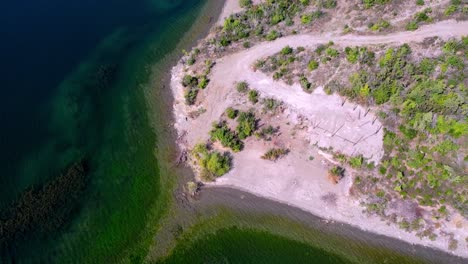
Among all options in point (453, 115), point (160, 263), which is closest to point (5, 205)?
point (160, 263)

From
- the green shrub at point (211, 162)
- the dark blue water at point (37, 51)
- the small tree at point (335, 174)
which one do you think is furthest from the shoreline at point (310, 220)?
the dark blue water at point (37, 51)

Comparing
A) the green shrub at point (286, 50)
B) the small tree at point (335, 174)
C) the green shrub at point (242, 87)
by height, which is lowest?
the small tree at point (335, 174)

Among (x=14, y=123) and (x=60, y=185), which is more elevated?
(x=14, y=123)

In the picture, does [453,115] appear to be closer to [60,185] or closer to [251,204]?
[251,204]

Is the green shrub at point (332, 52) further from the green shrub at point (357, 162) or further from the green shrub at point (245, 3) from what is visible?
the green shrub at point (245, 3)

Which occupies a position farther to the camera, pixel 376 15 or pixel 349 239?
pixel 376 15

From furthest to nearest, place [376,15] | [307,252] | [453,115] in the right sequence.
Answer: [376,15] < [453,115] < [307,252]

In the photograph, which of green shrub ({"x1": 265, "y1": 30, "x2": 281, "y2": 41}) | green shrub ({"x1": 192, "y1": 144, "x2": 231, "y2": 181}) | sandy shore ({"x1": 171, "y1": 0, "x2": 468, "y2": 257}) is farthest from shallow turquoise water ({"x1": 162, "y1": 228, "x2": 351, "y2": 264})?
green shrub ({"x1": 265, "y1": 30, "x2": 281, "y2": 41})
